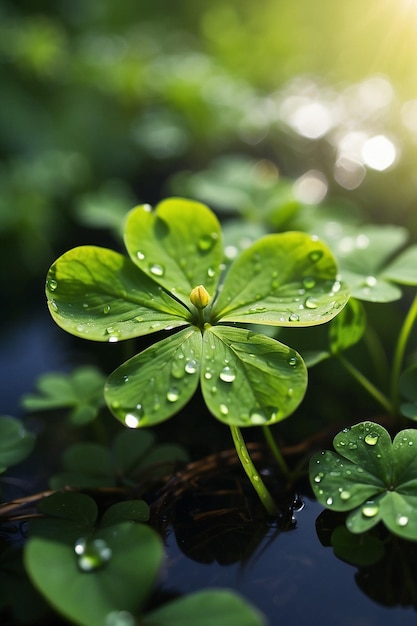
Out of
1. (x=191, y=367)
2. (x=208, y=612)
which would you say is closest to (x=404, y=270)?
(x=191, y=367)

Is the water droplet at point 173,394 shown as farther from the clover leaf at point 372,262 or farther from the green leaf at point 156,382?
the clover leaf at point 372,262

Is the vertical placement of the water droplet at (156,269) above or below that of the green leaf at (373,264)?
below

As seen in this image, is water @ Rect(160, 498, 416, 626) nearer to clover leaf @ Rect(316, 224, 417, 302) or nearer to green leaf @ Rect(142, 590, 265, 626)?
green leaf @ Rect(142, 590, 265, 626)

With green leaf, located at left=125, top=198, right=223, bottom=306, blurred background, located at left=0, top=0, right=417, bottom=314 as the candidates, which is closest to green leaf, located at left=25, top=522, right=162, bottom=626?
green leaf, located at left=125, top=198, right=223, bottom=306

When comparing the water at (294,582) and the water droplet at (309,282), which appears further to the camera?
the water droplet at (309,282)

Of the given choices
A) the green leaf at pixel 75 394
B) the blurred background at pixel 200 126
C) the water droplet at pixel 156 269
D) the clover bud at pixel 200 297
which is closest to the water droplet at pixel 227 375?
the clover bud at pixel 200 297

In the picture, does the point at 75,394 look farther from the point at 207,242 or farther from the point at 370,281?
the point at 370,281
